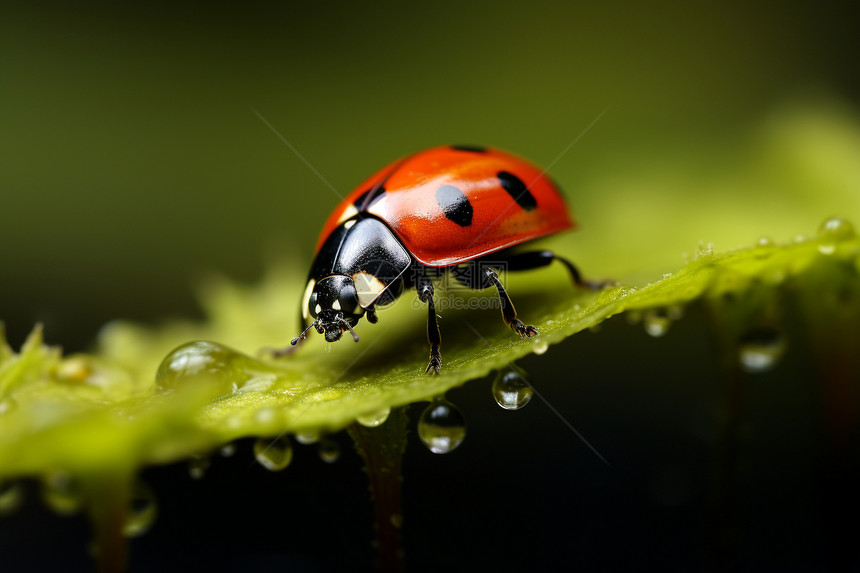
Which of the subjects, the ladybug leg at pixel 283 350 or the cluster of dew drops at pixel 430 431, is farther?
the ladybug leg at pixel 283 350

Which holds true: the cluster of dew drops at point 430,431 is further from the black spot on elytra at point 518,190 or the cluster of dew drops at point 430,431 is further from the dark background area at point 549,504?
the black spot on elytra at point 518,190

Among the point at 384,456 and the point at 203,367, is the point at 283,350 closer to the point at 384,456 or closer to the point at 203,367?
the point at 203,367

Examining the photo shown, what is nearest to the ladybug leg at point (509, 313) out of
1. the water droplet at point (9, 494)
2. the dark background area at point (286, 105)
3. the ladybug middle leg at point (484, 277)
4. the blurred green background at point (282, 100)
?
the ladybug middle leg at point (484, 277)

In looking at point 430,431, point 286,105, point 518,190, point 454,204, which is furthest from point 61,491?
point 286,105

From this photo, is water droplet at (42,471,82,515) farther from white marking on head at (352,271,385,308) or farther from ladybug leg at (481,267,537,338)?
white marking on head at (352,271,385,308)

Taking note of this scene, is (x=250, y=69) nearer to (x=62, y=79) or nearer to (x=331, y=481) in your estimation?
(x=62, y=79)

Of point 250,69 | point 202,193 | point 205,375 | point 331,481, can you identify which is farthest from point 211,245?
point 205,375
